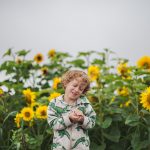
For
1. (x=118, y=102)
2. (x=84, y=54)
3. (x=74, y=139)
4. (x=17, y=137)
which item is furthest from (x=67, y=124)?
(x=84, y=54)

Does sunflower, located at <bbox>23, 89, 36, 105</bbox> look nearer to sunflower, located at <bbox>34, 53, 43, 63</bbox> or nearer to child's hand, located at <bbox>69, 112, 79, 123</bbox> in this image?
sunflower, located at <bbox>34, 53, 43, 63</bbox>

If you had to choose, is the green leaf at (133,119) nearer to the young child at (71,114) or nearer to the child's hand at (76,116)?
the young child at (71,114)

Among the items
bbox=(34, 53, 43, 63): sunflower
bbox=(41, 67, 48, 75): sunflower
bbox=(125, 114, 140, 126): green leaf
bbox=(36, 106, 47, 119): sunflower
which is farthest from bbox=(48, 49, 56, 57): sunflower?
bbox=(125, 114, 140, 126): green leaf

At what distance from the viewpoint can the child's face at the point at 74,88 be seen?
3275mm

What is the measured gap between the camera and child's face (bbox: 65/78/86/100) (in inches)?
129

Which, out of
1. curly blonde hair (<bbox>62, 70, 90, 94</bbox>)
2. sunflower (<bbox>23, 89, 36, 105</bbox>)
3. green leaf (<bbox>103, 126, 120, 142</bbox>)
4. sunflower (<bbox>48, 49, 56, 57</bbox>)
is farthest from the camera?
sunflower (<bbox>48, 49, 56, 57</bbox>)

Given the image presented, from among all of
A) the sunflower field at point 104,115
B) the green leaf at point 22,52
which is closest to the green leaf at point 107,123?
the sunflower field at point 104,115

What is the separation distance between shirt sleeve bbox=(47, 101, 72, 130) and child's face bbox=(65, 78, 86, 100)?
4.5 inches

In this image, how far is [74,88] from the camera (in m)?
3.28

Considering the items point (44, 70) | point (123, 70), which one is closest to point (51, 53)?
point (44, 70)

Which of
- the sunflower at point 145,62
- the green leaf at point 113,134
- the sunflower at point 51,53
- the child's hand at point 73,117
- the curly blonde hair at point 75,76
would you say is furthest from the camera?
the sunflower at point 51,53

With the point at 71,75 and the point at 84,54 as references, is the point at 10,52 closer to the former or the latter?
the point at 84,54

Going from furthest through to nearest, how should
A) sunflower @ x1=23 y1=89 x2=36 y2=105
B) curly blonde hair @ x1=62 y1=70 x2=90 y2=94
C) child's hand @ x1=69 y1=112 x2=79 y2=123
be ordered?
sunflower @ x1=23 y1=89 x2=36 y2=105 → curly blonde hair @ x1=62 y1=70 x2=90 y2=94 → child's hand @ x1=69 y1=112 x2=79 y2=123

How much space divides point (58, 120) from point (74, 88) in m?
0.21
